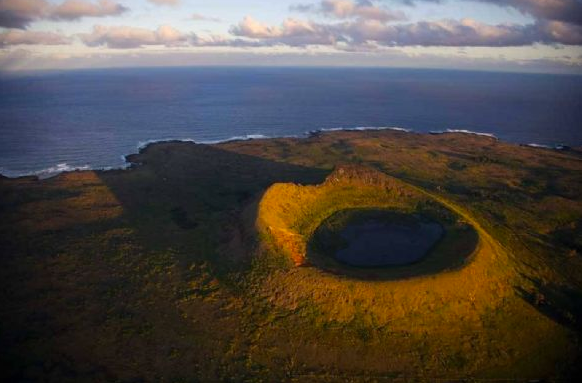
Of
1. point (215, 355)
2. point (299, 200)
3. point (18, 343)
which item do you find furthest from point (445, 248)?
point (18, 343)

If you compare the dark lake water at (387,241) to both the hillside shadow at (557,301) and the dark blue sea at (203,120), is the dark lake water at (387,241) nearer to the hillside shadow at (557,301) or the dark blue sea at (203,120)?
the hillside shadow at (557,301)

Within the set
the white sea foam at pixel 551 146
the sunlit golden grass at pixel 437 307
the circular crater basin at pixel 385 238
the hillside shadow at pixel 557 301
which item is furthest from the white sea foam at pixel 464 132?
the sunlit golden grass at pixel 437 307

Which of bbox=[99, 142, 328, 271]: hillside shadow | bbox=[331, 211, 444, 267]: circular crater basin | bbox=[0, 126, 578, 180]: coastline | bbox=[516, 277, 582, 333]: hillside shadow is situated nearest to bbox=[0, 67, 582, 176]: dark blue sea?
bbox=[0, 126, 578, 180]: coastline

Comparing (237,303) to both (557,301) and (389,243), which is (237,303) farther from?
(557,301)

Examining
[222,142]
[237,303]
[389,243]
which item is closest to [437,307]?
[389,243]

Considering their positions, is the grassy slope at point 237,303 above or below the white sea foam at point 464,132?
below

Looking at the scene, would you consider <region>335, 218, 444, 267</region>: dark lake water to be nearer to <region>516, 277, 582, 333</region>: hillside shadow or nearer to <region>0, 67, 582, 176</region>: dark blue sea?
<region>516, 277, 582, 333</region>: hillside shadow
